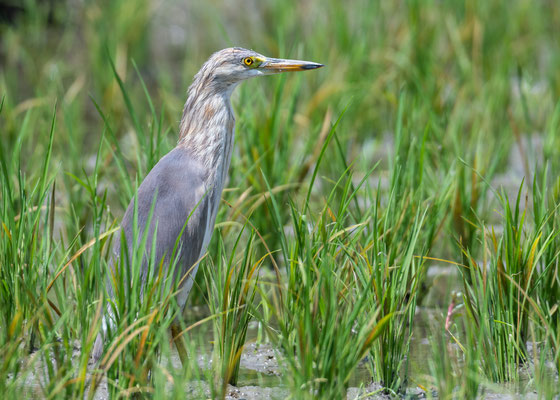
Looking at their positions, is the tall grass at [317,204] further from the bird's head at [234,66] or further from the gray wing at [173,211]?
the bird's head at [234,66]

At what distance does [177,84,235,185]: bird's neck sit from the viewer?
345 centimetres

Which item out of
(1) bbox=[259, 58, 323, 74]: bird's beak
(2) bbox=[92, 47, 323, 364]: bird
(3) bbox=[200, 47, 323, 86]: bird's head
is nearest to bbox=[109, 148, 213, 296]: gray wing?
(2) bbox=[92, 47, 323, 364]: bird

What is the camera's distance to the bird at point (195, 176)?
3223 mm

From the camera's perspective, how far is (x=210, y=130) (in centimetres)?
351

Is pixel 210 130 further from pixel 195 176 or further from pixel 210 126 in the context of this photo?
pixel 195 176

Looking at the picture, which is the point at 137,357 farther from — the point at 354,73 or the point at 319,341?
the point at 354,73

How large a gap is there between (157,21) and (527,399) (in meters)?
7.61

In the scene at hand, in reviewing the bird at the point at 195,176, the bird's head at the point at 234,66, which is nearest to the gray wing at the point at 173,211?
the bird at the point at 195,176

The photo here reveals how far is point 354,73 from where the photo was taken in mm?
5969

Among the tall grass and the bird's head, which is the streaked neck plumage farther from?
the tall grass

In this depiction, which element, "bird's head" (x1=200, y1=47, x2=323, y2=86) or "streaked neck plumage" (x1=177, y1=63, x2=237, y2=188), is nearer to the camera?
"streaked neck plumage" (x1=177, y1=63, x2=237, y2=188)

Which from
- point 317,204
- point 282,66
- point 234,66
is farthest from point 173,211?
point 317,204

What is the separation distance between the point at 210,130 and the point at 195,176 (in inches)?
9.6

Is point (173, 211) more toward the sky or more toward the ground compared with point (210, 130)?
more toward the ground
